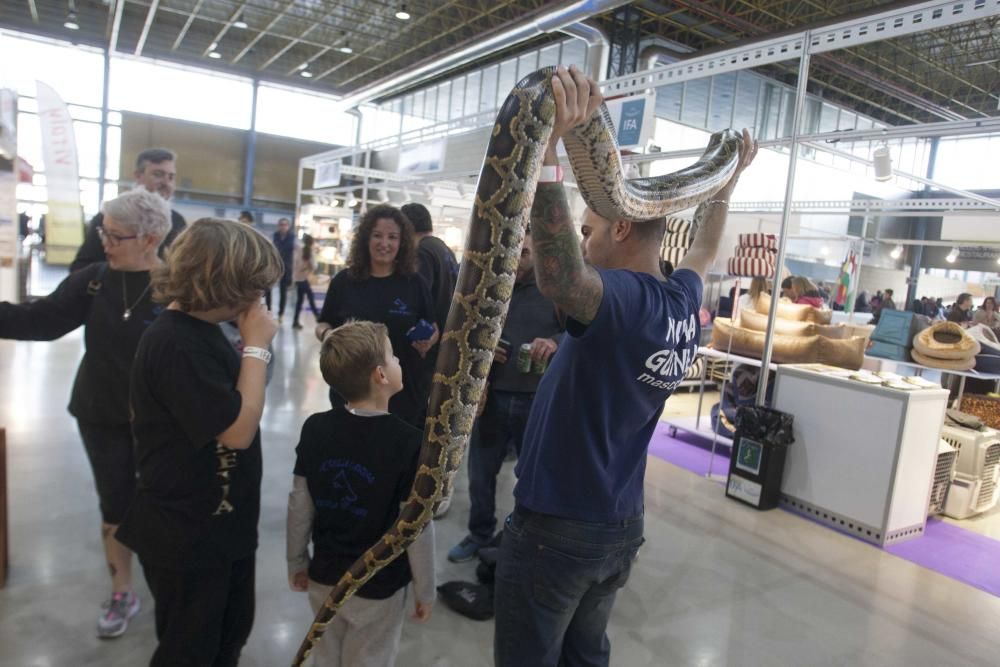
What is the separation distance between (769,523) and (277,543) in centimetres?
333

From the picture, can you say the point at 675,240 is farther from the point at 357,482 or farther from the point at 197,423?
the point at 197,423

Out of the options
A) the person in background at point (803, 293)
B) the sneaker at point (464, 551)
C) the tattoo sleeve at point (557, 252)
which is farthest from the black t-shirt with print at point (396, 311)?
the person in background at point (803, 293)

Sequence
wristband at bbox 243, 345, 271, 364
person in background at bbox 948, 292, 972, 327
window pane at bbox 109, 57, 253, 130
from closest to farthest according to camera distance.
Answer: wristband at bbox 243, 345, 271, 364 → person in background at bbox 948, 292, 972, 327 → window pane at bbox 109, 57, 253, 130

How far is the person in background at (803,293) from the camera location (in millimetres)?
7176

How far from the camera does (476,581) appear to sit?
3.31 metres

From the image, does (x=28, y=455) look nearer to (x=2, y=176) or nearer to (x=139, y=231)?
(x=2, y=176)

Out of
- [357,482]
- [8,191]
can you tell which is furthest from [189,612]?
[8,191]

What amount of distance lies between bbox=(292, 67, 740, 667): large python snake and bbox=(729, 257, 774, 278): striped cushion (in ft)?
15.0

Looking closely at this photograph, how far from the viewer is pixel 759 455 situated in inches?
189

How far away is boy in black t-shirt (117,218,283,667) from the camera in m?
1.67

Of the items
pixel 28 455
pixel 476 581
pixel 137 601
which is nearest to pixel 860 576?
pixel 476 581

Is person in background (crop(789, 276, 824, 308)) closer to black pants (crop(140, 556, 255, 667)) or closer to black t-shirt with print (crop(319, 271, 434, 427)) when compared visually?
black t-shirt with print (crop(319, 271, 434, 427))

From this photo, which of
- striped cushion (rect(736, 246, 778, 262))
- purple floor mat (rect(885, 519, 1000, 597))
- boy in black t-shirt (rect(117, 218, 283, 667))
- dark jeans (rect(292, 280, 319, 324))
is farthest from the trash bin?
dark jeans (rect(292, 280, 319, 324))

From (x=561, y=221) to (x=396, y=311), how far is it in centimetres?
217
